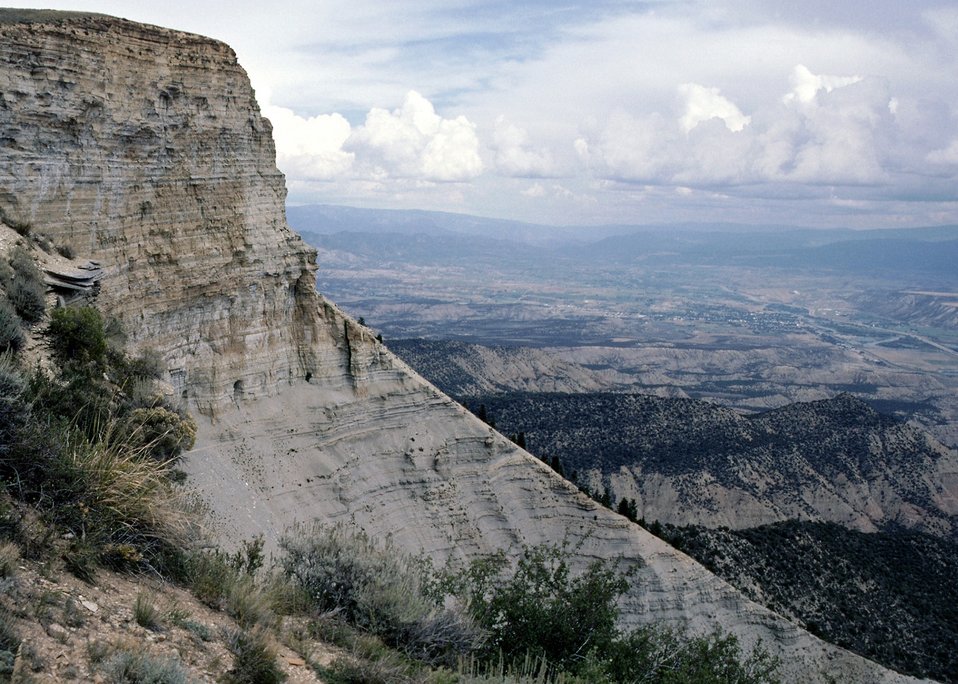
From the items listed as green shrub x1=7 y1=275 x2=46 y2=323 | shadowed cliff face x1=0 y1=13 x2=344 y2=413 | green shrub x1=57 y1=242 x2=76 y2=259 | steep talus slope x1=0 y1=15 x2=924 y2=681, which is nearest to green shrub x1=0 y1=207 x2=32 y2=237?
shadowed cliff face x1=0 y1=13 x2=344 y2=413

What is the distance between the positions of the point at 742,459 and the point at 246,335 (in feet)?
163

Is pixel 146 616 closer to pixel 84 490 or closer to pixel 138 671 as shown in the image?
pixel 138 671

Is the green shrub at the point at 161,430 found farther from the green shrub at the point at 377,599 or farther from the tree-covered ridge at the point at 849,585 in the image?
the tree-covered ridge at the point at 849,585

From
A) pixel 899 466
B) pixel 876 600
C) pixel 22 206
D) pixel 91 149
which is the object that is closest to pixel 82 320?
pixel 22 206

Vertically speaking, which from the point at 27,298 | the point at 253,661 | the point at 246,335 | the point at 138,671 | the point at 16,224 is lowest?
the point at 253,661

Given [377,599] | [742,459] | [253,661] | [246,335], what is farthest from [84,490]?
[742,459]

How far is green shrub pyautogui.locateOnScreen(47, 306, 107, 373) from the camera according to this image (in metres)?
14.0

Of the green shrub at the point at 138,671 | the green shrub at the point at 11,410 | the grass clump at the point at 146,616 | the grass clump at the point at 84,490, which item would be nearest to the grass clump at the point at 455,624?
the grass clump at the point at 146,616

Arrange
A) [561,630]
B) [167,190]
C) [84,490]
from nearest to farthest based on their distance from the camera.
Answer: [84,490] < [561,630] < [167,190]

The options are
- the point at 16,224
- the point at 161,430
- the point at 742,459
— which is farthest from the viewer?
the point at 742,459

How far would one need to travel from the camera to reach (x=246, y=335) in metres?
23.8

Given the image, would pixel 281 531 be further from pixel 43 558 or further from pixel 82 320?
pixel 43 558

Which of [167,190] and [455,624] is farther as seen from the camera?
[167,190]

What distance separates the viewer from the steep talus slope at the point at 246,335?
63.5ft
